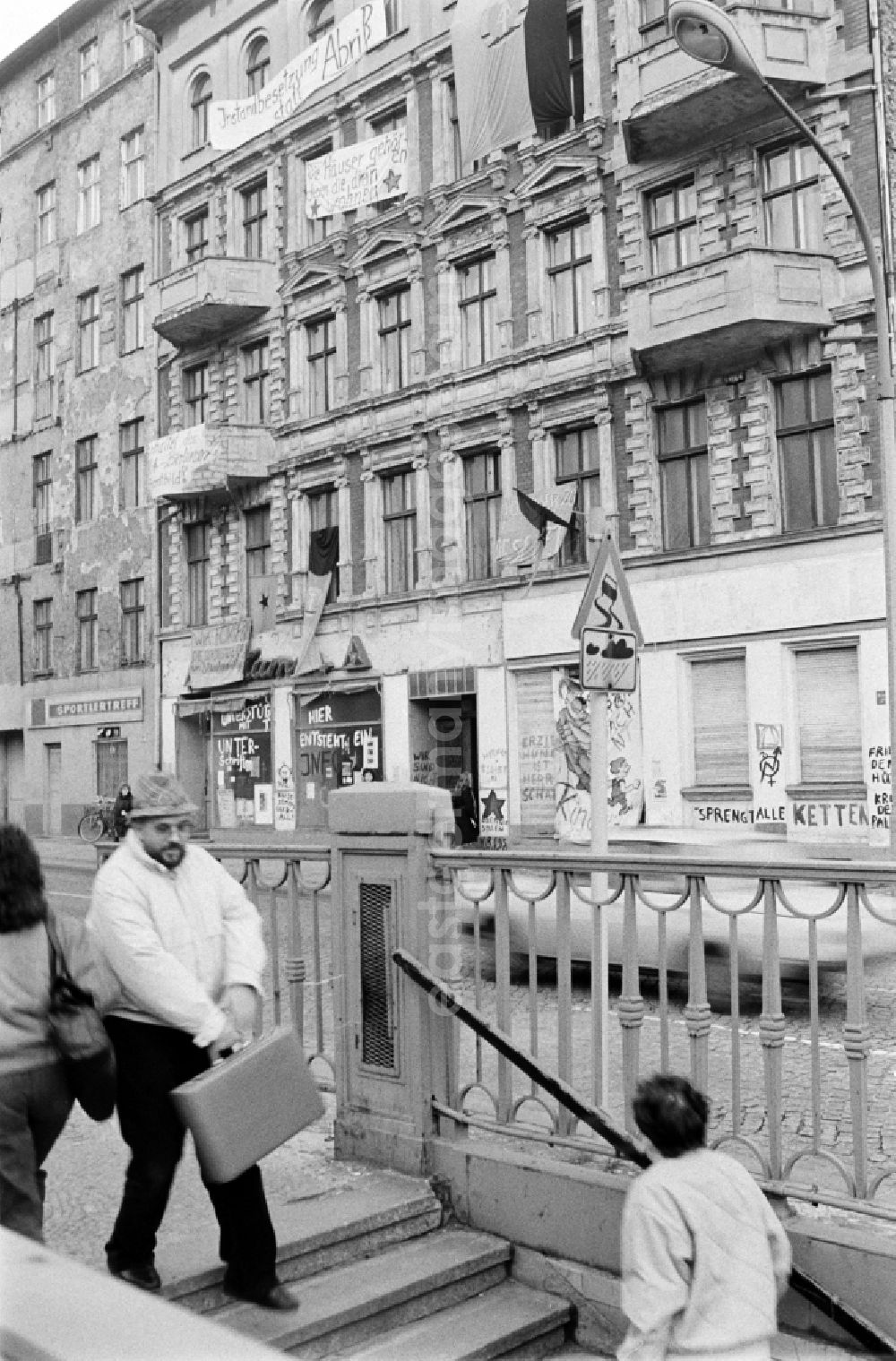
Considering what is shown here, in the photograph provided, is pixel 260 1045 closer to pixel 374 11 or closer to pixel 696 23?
pixel 696 23

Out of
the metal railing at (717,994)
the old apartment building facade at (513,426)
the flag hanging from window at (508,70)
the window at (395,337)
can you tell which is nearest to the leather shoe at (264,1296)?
the metal railing at (717,994)

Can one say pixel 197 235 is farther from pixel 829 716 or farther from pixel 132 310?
pixel 829 716

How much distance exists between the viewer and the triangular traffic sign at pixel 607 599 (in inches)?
293

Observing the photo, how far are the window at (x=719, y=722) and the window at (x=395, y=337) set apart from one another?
9.72 m

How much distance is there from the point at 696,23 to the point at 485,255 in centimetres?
1367

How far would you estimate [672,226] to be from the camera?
23.4 metres

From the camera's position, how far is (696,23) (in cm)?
1345

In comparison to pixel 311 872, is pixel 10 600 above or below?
above

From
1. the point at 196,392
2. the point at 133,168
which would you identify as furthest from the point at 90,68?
the point at 196,392

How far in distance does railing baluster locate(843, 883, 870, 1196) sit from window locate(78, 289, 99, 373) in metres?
36.2

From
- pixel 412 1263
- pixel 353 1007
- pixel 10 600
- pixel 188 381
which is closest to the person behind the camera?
pixel 412 1263

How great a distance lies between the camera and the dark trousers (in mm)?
4227

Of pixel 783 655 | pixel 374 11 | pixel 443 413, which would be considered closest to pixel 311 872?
pixel 783 655

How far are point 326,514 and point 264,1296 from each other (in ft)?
86.9
